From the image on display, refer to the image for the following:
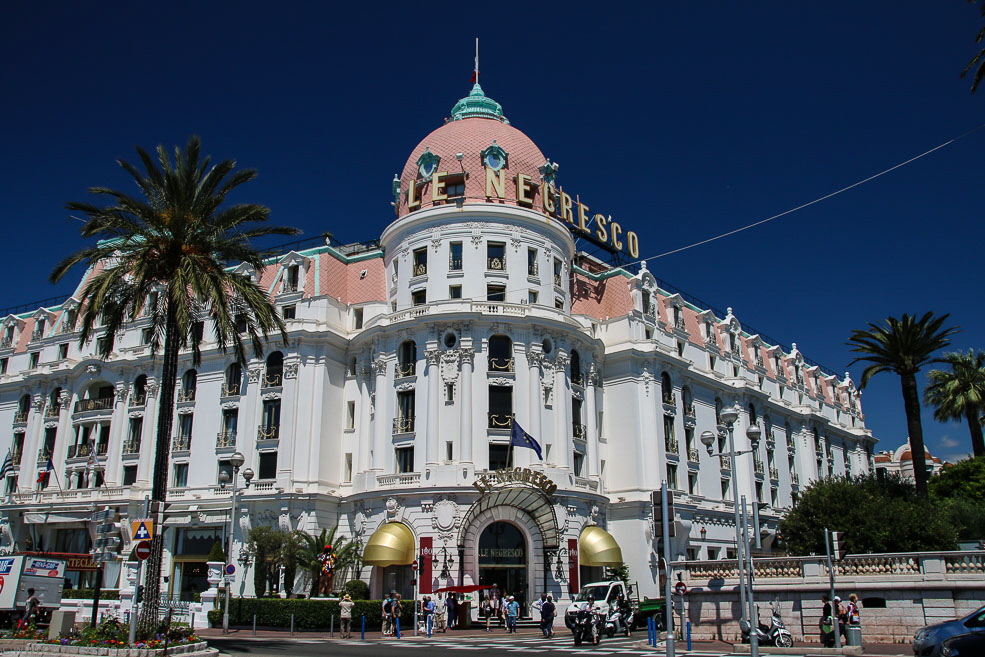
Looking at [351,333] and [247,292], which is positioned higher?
[351,333]

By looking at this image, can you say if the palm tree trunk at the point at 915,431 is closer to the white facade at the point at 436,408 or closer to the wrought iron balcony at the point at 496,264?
the white facade at the point at 436,408

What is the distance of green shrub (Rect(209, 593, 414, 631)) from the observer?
137 ft

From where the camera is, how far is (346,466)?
55.8 m

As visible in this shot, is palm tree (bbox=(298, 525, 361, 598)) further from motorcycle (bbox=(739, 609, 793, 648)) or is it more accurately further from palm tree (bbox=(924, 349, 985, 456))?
palm tree (bbox=(924, 349, 985, 456))

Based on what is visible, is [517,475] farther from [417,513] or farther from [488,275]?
[488,275]

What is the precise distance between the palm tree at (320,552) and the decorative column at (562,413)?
1348cm

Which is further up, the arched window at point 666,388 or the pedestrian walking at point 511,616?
the arched window at point 666,388

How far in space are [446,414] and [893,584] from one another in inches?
1054

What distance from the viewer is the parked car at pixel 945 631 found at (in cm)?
2177

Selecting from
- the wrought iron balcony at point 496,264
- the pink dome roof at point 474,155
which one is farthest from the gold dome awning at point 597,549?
the pink dome roof at point 474,155

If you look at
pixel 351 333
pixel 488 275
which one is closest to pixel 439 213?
pixel 488 275

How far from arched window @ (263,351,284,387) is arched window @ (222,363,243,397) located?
2270mm


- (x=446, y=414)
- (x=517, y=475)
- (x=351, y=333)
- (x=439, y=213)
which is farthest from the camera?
(x=351, y=333)

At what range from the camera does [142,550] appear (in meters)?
22.3
